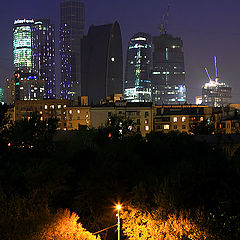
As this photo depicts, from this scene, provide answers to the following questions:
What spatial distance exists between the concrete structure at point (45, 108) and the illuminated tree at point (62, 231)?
133 meters

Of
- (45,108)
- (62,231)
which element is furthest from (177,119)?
(62,231)

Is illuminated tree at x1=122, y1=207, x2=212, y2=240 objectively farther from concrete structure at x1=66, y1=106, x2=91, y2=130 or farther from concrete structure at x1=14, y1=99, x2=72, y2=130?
concrete structure at x1=14, y1=99, x2=72, y2=130

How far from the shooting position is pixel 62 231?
32250 mm

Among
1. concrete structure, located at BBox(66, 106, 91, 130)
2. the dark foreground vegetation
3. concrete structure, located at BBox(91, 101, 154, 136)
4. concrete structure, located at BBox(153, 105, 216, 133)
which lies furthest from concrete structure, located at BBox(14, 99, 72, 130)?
the dark foreground vegetation

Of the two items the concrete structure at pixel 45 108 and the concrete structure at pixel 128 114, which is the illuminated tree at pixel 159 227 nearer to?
the concrete structure at pixel 128 114

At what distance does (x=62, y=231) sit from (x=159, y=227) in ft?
22.3

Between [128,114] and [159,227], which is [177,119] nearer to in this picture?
[128,114]

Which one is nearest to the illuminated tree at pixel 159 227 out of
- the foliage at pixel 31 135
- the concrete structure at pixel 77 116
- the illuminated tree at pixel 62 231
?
the illuminated tree at pixel 62 231

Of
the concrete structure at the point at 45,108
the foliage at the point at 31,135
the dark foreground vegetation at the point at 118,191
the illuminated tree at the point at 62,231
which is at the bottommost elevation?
the illuminated tree at the point at 62,231

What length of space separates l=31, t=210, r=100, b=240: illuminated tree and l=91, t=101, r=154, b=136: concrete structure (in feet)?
332

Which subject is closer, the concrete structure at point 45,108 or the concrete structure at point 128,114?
the concrete structure at point 128,114

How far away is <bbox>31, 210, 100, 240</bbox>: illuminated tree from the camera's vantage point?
31.4 m

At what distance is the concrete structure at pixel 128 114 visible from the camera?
13520cm

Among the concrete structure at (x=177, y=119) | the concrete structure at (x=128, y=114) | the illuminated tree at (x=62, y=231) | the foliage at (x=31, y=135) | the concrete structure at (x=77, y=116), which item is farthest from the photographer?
the concrete structure at (x=77, y=116)
